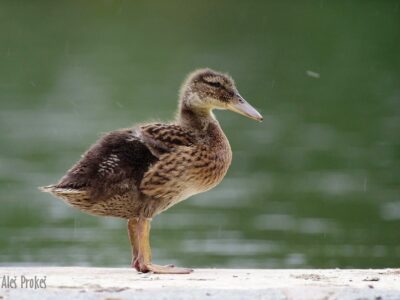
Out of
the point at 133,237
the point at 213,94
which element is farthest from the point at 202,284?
the point at 213,94

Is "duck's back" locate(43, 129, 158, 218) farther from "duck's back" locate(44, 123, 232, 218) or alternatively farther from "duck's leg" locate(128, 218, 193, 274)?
"duck's leg" locate(128, 218, 193, 274)

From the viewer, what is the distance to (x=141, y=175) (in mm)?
9383

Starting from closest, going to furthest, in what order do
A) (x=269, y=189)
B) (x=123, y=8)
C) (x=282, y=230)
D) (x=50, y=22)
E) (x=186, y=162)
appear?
(x=186, y=162)
(x=282, y=230)
(x=269, y=189)
(x=50, y=22)
(x=123, y=8)

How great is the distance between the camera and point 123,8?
125 feet

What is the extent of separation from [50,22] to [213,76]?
24.8m

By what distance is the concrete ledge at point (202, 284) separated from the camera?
7.91 m

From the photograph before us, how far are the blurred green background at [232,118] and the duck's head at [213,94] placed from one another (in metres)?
2.83

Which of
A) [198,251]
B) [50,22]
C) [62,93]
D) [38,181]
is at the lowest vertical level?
[198,251]

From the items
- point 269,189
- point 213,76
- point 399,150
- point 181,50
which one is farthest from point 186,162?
point 181,50

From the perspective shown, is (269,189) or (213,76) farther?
(269,189)

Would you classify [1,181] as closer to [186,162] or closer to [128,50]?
[186,162]

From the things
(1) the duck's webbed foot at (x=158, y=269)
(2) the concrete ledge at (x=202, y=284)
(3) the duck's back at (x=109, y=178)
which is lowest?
(2) the concrete ledge at (x=202, y=284)

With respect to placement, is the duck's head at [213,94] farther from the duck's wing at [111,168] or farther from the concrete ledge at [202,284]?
the concrete ledge at [202,284]

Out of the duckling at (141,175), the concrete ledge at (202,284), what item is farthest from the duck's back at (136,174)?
the concrete ledge at (202,284)
